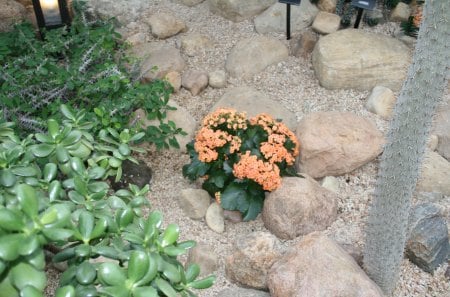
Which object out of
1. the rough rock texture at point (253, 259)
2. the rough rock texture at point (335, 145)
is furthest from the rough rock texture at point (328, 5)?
the rough rock texture at point (253, 259)

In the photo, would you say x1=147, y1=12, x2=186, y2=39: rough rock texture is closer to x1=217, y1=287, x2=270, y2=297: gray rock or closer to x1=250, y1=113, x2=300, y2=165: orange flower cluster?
x1=250, y1=113, x2=300, y2=165: orange flower cluster

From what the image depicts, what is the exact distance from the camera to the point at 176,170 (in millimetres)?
3689

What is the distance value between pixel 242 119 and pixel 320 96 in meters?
0.94

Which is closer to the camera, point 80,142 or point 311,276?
point 80,142

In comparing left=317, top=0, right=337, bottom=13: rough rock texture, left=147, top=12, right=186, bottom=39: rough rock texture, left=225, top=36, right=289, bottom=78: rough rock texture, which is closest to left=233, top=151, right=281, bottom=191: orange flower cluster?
left=225, top=36, right=289, bottom=78: rough rock texture

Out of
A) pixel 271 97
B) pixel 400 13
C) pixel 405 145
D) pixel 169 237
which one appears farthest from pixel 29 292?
pixel 400 13

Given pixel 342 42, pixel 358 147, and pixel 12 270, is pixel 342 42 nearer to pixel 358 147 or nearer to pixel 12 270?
pixel 358 147

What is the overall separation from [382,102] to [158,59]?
1.85 metres

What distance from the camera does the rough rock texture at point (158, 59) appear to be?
4219 millimetres

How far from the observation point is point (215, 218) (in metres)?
3.31

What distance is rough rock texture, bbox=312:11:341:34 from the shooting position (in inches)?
174

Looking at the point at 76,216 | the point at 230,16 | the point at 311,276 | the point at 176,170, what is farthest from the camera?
the point at 230,16

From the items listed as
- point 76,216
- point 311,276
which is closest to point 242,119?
point 311,276

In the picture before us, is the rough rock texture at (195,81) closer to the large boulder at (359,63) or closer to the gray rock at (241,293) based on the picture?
the large boulder at (359,63)
